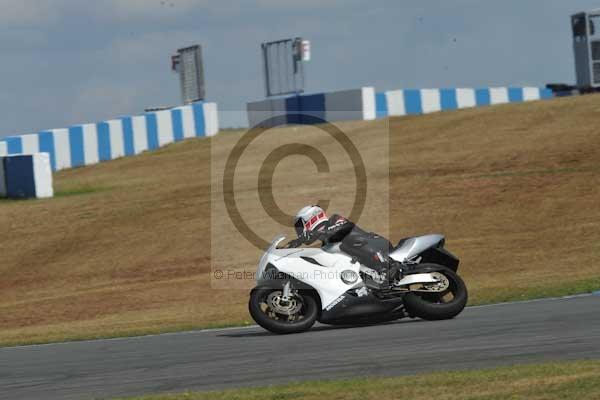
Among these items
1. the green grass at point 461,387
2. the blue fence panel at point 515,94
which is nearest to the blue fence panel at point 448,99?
the blue fence panel at point 515,94

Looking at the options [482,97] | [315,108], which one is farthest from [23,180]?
[482,97]

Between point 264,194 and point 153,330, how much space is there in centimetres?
1391

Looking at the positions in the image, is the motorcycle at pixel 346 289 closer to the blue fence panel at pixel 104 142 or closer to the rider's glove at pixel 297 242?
the rider's glove at pixel 297 242

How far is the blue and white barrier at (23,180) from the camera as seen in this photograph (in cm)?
3105

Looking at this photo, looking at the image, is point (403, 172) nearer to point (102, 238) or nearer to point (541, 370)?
point (102, 238)

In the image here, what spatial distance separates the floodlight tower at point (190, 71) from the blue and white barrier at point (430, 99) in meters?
13.1

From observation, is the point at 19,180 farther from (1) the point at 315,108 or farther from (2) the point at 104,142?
(1) the point at 315,108

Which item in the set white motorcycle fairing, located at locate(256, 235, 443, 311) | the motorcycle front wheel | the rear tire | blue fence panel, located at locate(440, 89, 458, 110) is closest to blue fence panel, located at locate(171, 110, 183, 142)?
blue fence panel, located at locate(440, 89, 458, 110)

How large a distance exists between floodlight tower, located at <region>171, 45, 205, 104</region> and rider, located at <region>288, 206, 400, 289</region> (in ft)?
143

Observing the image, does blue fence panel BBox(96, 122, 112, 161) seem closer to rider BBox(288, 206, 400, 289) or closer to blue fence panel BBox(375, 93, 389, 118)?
blue fence panel BBox(375, 93, 389, 118)

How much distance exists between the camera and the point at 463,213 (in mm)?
24156

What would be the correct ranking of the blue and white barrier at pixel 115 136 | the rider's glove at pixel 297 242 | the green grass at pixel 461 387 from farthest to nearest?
the blue and white barrier at pixel 115 136
the rider's glove at pixel 297 242
the green grass at pixel 461 387

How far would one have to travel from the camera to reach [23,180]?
31.6m

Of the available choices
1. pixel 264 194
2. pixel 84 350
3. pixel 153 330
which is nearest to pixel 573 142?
pixel 264 194
